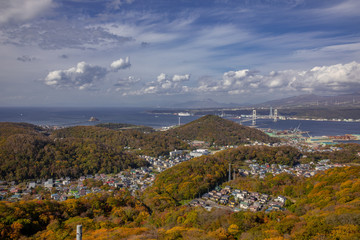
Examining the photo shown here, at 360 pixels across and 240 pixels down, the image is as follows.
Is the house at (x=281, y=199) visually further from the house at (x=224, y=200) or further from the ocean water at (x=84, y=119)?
the ocean water at (x=84, y=119)

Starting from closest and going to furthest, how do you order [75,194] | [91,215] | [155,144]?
[91,215] → [75,194] → [155,144]

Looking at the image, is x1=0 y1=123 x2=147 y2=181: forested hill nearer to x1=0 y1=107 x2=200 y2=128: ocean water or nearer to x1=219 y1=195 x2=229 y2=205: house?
x1=219 y1=195 x2=229 y2=205: house

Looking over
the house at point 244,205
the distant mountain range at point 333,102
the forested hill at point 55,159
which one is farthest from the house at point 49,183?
the distant mountain range at point 333,102

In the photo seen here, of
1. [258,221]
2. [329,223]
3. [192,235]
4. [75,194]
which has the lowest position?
[75,194]

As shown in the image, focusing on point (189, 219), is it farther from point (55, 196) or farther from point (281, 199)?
point (55, 196)

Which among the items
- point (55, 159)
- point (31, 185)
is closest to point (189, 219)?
point (31, 185)

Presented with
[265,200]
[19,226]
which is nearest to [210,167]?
[265,200]

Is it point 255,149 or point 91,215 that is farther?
point 255,149

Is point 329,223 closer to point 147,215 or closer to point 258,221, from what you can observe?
point 258,221
